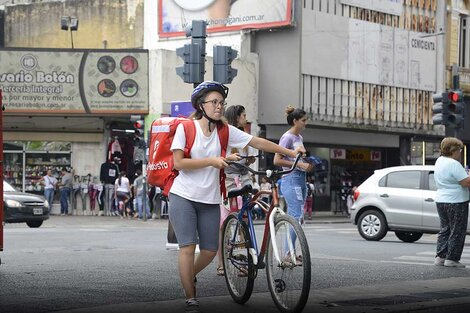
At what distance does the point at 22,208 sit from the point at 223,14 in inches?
640

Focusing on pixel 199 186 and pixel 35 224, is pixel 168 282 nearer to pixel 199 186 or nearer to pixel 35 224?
pixel 199 186

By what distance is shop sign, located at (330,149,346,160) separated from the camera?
4181 centimetres

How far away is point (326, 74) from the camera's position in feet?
126

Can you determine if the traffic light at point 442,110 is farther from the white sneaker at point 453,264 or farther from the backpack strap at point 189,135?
the backpack strap at point 189,135

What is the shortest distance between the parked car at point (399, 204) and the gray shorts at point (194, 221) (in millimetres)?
11367

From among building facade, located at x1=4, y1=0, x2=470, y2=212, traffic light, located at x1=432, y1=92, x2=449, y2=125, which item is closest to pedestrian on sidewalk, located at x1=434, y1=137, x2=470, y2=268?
traffic light, located at x1=432, y1=92, x2=449, y2=125

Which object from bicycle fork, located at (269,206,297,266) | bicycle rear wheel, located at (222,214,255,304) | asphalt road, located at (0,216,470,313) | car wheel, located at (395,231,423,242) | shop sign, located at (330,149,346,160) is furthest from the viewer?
shop sign, located at (330,149,346,160)

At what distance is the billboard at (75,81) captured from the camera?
3531cm

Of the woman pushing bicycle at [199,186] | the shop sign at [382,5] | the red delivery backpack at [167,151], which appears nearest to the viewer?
the woman pushing bicycle at [199,186]

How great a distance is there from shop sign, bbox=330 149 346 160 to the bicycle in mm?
33409

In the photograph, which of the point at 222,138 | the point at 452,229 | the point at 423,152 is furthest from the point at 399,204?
the point at 423,152

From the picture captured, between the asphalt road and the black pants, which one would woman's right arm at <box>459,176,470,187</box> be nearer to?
the black pants

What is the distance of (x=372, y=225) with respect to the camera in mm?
19984

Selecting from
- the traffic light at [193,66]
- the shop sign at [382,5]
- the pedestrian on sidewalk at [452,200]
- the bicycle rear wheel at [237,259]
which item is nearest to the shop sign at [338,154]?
the shop sign at [382,5]
